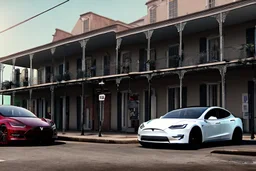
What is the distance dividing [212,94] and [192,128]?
10.3 meters

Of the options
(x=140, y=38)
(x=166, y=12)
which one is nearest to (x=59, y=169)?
(x=140, y=38)

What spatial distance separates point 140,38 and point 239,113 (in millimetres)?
7972

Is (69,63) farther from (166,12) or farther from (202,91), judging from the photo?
(202,91)

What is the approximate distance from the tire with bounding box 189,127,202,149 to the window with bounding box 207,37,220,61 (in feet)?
31.3

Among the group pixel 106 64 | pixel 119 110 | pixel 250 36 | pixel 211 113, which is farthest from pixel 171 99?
pixel 211 113

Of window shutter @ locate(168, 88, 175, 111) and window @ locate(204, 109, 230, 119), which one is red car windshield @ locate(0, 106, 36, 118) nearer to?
window @ locate(204, 109, 230, 119)

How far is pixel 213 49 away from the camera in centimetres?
2145

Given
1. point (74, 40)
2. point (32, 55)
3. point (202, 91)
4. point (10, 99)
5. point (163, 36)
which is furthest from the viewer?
point (10, 99)

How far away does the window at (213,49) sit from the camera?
2081 cm

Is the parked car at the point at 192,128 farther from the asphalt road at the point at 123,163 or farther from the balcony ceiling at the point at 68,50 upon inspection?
the balcony ceiling at the point at 68,50

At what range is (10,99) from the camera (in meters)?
36.7

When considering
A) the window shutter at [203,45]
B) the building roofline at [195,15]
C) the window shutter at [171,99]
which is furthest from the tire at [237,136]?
the window shutter at [171,99]

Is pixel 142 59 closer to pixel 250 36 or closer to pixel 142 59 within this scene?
pixel 142 59

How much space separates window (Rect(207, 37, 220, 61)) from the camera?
20.8 m
